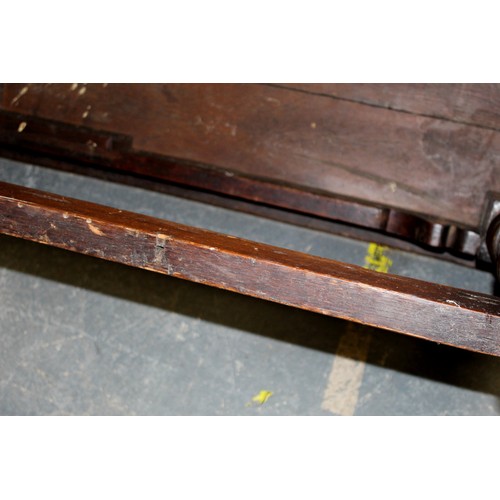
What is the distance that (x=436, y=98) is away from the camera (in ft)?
5.41

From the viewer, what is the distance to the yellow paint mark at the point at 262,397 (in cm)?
188

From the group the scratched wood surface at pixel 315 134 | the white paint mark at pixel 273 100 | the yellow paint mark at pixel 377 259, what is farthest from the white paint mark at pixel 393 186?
the white paint mark at pixel 273 100

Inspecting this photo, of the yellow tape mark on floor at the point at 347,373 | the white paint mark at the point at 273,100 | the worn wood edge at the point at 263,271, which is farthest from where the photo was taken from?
the yellow tape mark on floor at the point at 347,373

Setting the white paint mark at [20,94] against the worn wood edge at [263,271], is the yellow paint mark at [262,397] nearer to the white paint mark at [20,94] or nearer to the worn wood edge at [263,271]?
the worn wood edge at [263,271]

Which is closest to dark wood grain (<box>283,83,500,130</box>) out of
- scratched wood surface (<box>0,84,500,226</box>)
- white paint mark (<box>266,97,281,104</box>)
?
scratched wood surface (<box>0,84,500,226</box>)

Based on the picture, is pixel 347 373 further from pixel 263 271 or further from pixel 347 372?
pixel 263 271

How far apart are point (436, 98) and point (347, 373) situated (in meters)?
0.81

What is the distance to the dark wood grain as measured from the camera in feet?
5.33

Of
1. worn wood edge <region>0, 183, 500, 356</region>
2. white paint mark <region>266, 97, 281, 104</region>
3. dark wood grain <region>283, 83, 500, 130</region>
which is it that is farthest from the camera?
white paint mark <region>266, 97, 281, 104</region>

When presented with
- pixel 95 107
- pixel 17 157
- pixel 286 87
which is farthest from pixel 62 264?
pixel 286 87

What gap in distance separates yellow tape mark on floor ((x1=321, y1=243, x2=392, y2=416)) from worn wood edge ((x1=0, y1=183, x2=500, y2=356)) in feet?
2.39

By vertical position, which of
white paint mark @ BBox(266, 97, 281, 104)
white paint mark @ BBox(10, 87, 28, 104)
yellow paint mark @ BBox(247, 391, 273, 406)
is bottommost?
yellow paint mark @ BBox(247, 391, 273, 406)

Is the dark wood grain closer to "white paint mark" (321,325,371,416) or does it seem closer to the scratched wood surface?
the scratched wood surface
